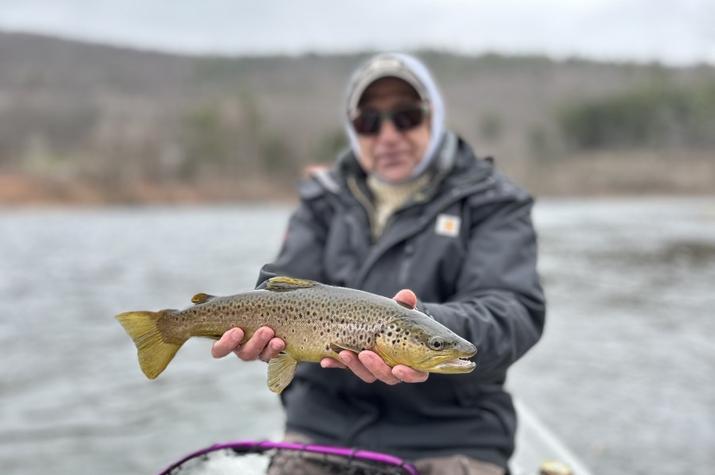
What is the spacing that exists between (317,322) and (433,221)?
3.53ft

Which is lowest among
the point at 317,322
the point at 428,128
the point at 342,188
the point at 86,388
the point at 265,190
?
the point at 265,190

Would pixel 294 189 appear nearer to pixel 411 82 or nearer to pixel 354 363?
pixel 411 82

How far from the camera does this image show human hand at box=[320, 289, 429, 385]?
2.14 meters

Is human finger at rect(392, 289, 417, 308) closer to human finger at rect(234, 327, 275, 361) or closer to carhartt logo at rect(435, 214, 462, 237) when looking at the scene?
human finger at rect(234, 327, 275, 361)

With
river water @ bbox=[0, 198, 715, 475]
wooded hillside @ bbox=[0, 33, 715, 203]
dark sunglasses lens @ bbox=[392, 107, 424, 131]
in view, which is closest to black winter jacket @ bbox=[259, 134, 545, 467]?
dark sunglasses lens @ bbox=[392, 107, 424, 131]

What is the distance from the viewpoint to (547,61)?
124 m

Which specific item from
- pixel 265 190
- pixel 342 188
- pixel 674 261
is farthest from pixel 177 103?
pixel 342 188

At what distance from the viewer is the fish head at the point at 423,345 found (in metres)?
2.12

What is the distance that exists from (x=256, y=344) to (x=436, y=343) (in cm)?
62

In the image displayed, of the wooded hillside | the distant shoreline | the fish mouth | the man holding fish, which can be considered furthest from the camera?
the wooded hillside

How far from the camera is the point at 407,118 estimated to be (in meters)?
3.48

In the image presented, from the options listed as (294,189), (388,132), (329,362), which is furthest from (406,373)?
(294,189)

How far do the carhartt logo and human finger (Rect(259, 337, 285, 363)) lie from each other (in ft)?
3.57

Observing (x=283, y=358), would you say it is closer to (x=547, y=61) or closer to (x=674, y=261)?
(x=674, y=261)
